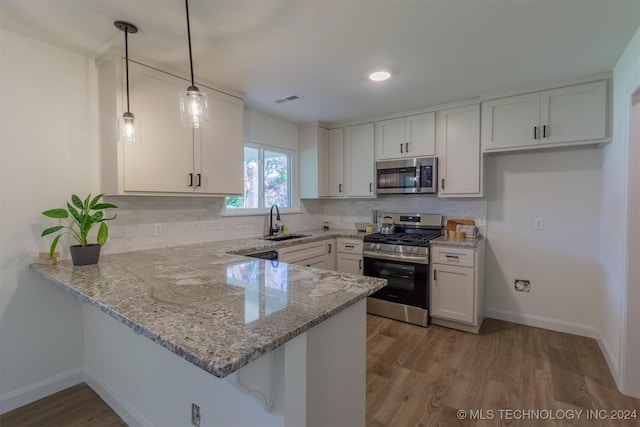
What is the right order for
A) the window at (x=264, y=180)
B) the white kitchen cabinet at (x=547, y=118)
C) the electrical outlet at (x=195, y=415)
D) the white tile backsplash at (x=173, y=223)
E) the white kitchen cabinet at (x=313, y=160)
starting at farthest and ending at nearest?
the white kitchen cabinet at (x=313, y=160) → the window at (x=264, y=180) → the white kitchen cabinet at (x=547, y=118) → the white tile backsplash at (x=173, y=223) → the electrical outlet at (x=195, y=415)

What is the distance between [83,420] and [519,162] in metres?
4.19

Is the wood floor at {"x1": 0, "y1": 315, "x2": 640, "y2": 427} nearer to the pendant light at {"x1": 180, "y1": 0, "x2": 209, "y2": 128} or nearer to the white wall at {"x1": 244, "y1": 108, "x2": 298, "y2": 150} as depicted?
the pendant light at {"x1": 180, "y1": 0, "x2": 209, "y2": 128}

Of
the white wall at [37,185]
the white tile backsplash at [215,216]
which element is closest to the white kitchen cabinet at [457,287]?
the white tile backsplash at [215,216]

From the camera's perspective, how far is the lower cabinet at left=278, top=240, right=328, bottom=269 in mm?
3017

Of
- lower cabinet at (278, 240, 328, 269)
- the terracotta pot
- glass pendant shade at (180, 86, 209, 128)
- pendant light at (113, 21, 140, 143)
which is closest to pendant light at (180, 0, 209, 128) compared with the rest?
glass pendant shade at (180, 86, 209, 128)

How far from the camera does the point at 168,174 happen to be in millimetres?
2355

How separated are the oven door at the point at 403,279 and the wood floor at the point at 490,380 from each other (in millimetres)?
324

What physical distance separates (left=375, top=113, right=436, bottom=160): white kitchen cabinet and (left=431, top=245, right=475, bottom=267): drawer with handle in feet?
3.55

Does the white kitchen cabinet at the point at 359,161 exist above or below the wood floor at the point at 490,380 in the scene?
above

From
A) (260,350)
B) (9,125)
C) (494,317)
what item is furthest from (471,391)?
(9,125)

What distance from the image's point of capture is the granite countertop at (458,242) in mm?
2887

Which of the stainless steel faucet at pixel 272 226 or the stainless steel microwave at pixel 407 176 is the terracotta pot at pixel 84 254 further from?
the stainless steel microwave at pixel 407 176

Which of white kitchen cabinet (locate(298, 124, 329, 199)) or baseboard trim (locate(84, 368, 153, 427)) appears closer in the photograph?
baseboard trim (locate(84, 368, 153, 427))

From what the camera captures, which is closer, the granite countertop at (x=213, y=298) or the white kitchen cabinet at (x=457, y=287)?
the granite countertop at (x=213, y=298)
